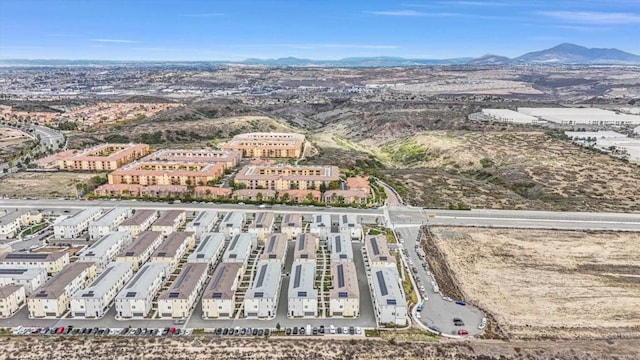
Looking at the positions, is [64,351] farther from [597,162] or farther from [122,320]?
[597,162]

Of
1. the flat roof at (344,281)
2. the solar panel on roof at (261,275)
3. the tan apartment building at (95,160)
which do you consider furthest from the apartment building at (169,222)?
the tan apartment building at (95,160)

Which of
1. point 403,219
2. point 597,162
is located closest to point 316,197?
point 403,219

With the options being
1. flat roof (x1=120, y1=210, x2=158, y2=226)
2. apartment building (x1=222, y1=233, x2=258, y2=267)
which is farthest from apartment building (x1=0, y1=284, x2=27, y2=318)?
apartment building (x1=222, y1=233, x2=258, y2=267)

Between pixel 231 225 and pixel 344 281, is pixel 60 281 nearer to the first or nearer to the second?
pixel 231 225

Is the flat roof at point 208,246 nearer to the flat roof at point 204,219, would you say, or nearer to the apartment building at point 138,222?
the flat roof at point 204,219

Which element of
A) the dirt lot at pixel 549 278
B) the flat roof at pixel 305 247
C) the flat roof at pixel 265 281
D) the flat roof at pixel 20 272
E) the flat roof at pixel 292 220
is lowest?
the dirt lot at pixel 549 278

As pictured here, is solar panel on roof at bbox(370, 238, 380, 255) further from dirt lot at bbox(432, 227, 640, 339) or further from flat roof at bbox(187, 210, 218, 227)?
flat roof at bbox(187, 210, 218, 227)
